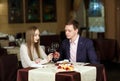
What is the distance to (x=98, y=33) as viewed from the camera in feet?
30.7

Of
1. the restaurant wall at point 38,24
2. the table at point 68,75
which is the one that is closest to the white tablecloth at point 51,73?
the table at point 68,75

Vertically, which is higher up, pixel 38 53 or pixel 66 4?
pixel 66 4

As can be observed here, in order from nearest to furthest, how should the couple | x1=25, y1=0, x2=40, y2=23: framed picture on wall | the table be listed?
the table
the couple
x1=25, y1=0, x2=40, y2=23: framed picture on wall

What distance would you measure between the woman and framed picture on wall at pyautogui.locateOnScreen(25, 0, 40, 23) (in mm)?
5365

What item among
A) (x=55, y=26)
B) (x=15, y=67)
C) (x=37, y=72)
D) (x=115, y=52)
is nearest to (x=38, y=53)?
(x=15, y=67)

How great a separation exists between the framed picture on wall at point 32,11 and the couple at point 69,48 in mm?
5379

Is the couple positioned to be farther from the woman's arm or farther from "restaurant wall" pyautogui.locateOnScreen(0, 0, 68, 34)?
"restaurant wall" pyautogui.locateOnScreen(0, 0, 68, 34)

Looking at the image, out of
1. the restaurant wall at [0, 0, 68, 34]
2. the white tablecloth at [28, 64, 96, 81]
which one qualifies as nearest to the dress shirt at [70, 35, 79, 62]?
the white tablecloth at [28, 64, 96, 81]

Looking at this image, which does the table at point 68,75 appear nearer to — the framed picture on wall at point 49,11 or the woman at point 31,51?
the woman at point 31,51

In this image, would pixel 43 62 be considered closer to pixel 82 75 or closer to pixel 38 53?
pixel 38 53

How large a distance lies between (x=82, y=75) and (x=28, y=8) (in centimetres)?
643

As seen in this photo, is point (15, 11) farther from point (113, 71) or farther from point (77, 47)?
point (77, 47)

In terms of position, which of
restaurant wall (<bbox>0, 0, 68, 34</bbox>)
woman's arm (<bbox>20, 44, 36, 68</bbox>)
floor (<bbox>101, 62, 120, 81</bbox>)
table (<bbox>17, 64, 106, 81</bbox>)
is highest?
restaurant wall (<bbox>0, 0, 68, 34</bbox>)

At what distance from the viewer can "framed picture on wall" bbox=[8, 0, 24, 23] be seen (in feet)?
28.8
